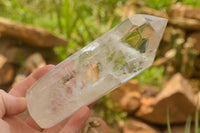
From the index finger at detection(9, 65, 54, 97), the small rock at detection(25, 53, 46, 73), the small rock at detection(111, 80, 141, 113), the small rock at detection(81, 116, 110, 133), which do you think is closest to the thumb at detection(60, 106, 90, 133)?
the small rock at detection(81, 116, 110, 133)

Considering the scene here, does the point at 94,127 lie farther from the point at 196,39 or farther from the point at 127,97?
the point at 196,39

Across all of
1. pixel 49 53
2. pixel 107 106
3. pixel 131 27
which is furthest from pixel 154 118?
pixel 131 27

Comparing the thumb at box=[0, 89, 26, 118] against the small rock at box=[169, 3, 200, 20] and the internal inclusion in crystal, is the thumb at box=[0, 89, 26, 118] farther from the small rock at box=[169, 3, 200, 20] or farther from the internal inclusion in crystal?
the small rock at box=[169, 3, 200, 20]

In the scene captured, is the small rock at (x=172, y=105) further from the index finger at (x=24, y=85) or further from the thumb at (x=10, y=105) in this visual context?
the thumb at (x=10, y=105)

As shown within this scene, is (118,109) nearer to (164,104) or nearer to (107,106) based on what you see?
(107,106)

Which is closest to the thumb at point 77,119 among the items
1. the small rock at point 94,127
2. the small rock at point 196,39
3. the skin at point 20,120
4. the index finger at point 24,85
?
the skin at point 20,120

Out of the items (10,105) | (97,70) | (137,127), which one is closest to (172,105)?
(137,127)

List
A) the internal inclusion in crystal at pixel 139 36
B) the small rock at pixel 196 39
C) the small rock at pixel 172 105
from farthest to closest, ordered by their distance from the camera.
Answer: the small rock at pixel 196 39, the small rock at pixel 172 105, the internal inclusion in crystal at pixel 139 36
